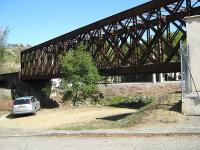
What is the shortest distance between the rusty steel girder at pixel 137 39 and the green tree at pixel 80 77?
61.8 inches

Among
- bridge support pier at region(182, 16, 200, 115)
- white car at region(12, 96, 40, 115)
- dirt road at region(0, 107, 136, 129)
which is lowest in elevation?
dirt road at region(0, 107, 136, 129)

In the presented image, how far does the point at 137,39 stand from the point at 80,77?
31.7ft

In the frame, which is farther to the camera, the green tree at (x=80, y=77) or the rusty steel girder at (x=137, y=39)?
the green tree at (x=80, y=77)

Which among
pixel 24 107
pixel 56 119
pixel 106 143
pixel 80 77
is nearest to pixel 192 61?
pixel 106 143

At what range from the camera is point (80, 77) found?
47938 millimetres

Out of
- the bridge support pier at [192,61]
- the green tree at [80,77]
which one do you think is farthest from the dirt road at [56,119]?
the green tree at [80,77]

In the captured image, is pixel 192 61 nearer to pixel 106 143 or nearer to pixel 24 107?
pixel 106 143

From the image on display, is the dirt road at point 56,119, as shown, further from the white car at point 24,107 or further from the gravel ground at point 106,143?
the gravel ground at point 106,143

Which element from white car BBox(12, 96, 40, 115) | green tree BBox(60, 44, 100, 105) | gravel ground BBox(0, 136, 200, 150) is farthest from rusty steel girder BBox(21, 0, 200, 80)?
gravel ground BBox(0, 136, 200, 150)

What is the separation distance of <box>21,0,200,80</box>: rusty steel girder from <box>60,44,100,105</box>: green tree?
61.8 inches

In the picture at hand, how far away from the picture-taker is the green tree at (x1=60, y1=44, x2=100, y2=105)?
153 feet

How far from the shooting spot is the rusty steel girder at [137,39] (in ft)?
118

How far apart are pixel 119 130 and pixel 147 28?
22729mm

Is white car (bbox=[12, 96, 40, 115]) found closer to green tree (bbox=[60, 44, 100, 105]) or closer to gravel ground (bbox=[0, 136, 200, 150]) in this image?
green tree (bbox=[60, 44, 100, 105])
